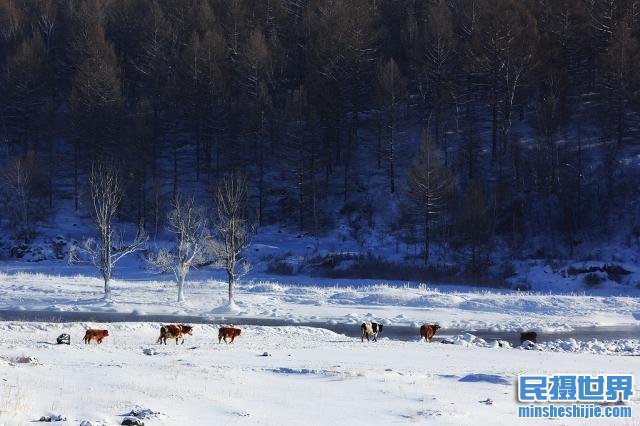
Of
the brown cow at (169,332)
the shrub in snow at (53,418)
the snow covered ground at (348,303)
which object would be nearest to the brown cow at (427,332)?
the snow covered ground at (348,303)

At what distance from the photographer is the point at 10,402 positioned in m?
11.2

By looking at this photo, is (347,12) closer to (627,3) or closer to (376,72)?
(376,72)

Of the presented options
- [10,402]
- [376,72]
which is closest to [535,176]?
[376,72]

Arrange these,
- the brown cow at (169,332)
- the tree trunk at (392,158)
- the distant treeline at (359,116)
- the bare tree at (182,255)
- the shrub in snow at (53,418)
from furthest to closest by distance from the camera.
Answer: the tree trunk at (392,158) < the distant treeline at (359,116) < the bare tree at (182,255) < the brown cow at (169,332) < the shrub in snow at (53,418)

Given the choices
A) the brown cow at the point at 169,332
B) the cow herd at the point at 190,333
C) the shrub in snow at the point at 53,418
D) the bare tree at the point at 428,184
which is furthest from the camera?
the bare tree at the point at 428,184

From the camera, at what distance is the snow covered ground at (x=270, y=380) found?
454 inches

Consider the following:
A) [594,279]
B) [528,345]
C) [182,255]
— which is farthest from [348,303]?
[594,279]

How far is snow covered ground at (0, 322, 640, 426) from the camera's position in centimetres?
1152

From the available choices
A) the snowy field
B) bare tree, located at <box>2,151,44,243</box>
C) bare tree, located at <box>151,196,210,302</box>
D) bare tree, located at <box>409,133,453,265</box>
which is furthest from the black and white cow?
bare tree, located at <box>2,151,44,243</box>

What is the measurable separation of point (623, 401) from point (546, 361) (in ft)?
23.4

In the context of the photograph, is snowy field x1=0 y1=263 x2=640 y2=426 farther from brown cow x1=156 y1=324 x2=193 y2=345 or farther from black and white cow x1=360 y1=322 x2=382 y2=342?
brown cow x1=156 y1=324 x2=193 y2=345

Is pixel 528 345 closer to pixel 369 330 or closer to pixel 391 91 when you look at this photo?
pixel 369 330

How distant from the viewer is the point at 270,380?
15.0 metres

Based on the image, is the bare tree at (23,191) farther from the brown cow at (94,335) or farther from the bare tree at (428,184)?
the brown cow at (94,335)
